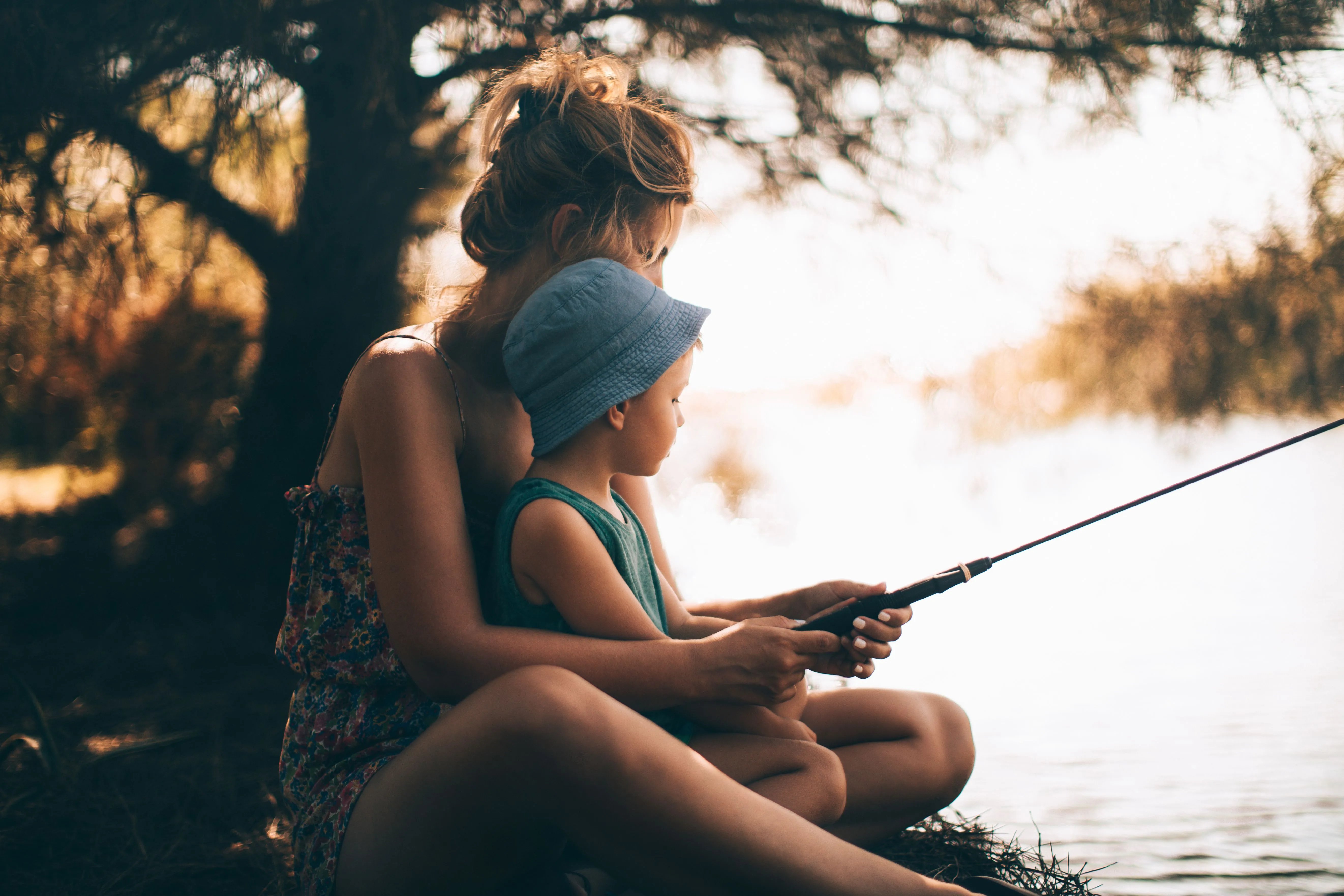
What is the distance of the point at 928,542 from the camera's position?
1.73m

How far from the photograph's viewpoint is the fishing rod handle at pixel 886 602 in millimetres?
810

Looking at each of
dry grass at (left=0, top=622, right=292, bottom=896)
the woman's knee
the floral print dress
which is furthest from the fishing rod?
dry grass at (left=0, top=622, right=292, bottom=896)

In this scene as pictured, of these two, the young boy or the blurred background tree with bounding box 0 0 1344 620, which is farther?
the blurred background tree with bounding box 0 0 1344 620

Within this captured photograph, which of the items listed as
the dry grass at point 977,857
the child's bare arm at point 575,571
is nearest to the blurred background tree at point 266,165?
the dry grass at point 977,857

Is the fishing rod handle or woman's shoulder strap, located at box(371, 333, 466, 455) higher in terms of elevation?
woman's shoulder strap, located at box(371, 333, 466, 455)

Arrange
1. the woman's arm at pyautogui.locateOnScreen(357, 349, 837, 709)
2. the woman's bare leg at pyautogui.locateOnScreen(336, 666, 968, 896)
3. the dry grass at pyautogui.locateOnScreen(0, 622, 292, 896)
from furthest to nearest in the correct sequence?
the dry grass at pyautogui.locateOnScreen(0, 622, 292, 896) < the woman's arm at pyautogui.locateOnScreen(357, 349, 837, 709) < the woman's bare leg at pyautogui.locateOnScreen(336, 666, 968, 896)

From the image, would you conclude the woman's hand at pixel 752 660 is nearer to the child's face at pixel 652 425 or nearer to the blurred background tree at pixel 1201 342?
the child's face at pixel 652 425

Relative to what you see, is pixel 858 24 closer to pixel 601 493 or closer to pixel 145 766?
pixel 601 493

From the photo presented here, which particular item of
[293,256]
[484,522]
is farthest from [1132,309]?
[293,256]

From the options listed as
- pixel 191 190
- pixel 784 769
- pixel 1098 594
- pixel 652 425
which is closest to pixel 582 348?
pixel 652 425

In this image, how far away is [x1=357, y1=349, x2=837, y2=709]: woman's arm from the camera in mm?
772

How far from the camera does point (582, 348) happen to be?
2.72 ft

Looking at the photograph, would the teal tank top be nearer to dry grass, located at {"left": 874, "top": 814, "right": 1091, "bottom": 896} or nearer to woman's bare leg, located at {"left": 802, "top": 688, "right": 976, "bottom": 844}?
woman's bare leg, located at {"left": 802, "top": 688, "right": 976, "bottom": 844}

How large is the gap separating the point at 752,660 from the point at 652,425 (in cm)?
25
